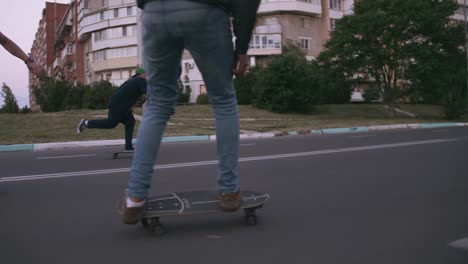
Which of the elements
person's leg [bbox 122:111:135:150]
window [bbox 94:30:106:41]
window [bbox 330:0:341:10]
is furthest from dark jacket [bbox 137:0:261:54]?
window [bbox 94:30:106:41]

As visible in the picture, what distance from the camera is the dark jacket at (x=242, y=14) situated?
2.50m

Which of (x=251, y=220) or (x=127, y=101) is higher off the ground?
(x=127, y=101)

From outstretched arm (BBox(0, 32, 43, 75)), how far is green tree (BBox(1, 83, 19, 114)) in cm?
3183

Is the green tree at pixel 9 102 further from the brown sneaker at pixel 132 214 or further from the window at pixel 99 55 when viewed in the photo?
the brown sneaker at pixel 132 214

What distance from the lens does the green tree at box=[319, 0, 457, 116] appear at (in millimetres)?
30547

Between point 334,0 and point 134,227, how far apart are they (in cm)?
5949

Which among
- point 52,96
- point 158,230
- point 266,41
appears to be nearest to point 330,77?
point 266,41

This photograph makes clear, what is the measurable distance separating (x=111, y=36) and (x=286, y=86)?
111ft

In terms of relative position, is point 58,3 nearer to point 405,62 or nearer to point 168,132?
point 405,62

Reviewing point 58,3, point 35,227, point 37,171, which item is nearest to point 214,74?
point 35,227

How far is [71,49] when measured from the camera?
2849 inches

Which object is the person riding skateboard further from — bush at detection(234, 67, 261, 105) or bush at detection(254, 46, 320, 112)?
bush at detection(234, 67, 261, 105)

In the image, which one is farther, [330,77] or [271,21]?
[271,21]

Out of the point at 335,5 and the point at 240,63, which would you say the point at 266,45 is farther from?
the point at 240,63
